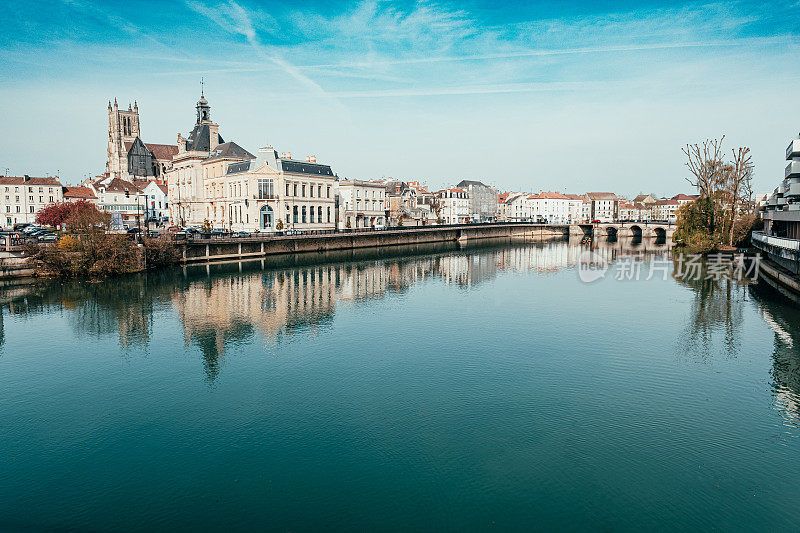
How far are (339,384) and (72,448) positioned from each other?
8.29 m

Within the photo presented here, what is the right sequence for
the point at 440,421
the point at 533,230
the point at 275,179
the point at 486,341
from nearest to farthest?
the point at 440,421
the point at 486,341
the point at 275,179
the point at 533,230

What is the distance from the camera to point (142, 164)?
119438 mm

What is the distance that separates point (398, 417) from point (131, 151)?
122 meters

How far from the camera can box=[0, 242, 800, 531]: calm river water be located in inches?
453

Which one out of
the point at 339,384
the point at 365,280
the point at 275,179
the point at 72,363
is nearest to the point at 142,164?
the point at 275,179

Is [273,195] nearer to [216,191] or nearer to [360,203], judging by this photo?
[216,191]

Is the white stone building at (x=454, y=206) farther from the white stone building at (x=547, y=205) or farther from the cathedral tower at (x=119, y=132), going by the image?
the cathedral tower at (x=119, y=132)

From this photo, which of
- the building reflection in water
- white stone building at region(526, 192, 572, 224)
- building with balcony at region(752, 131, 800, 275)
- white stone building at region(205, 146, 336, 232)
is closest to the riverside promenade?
the building reflection in water

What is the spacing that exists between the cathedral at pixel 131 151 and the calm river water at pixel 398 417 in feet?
319

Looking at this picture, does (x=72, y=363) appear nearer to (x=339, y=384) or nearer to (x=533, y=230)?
(x=339, y=384)

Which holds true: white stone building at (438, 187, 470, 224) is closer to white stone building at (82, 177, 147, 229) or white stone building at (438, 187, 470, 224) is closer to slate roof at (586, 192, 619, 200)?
slate roof at (586, 192, 619, 200)

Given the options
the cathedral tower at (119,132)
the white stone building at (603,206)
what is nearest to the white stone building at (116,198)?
the cathedral tower at (119,132)

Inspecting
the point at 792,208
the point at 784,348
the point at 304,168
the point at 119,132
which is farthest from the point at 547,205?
the point at 784,348

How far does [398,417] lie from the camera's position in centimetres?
1596
